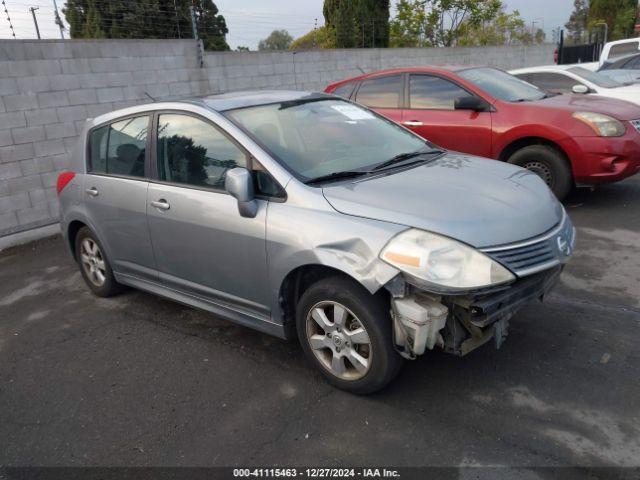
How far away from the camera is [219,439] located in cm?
293

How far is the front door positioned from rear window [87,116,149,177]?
23 centimetres

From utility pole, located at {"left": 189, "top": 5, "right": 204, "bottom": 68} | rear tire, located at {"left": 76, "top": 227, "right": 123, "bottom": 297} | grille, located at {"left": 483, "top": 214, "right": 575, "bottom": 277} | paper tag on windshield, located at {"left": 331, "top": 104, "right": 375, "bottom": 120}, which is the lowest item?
rear tire, located at {"left": 76, "top": 227, "right": 123, "bottom": 297}

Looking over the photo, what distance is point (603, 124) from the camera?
5.80 m

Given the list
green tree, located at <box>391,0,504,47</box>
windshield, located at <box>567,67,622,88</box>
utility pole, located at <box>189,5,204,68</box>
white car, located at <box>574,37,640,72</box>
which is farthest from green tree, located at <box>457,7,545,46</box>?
utility pole, located at <box>189,5,204,68</box>

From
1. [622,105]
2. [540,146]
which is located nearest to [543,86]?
[622,105]

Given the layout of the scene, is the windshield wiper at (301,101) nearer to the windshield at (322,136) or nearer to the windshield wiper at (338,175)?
the windshield at (322,136)

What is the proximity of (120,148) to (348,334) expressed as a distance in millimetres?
2524

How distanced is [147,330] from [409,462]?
7.93ft

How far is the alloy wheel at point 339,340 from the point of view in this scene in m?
3.02

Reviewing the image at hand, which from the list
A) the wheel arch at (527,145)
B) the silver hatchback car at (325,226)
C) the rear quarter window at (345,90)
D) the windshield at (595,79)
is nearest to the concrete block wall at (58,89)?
the silver hatchback car at (325,226)

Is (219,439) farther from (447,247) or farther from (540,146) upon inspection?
(540,146)

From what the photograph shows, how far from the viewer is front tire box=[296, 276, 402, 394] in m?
2.90

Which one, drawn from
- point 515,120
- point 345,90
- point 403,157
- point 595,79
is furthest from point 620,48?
point 403,157

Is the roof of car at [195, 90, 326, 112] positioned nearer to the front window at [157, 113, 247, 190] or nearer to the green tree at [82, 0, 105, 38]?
the front window at [157, 113, 247, 190]
